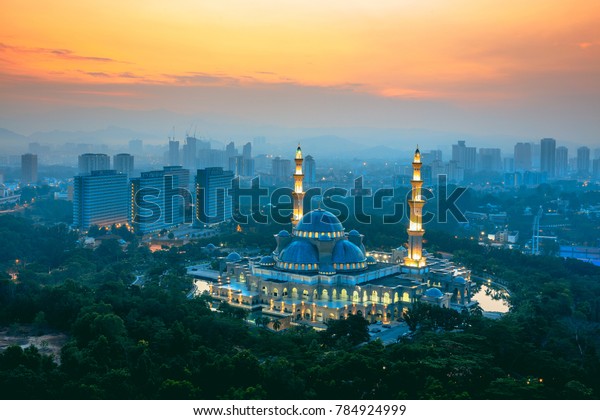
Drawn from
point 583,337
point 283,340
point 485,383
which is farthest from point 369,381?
point 583,337

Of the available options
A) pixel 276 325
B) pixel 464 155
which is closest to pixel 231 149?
pixel 464 155

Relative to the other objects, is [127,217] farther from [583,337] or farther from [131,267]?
[583,337]

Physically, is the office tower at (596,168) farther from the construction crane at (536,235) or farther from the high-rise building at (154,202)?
the high-rise building at (154,202)

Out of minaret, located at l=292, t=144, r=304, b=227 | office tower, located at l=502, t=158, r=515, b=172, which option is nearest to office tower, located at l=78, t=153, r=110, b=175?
minaret, located at l=292, t=144, r=304, b=227

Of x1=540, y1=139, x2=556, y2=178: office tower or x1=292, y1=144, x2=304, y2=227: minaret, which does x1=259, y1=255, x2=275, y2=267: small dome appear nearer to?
x1=292, y1=144, x2=304, y2=227: minaret

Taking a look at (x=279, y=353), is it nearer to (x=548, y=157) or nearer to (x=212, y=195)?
(x=212, y=195)

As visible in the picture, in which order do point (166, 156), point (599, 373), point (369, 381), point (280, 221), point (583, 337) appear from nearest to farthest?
point (369, 381)
point (599, 373)
point (583, 337)
point (280, 221)
point (166, 156)

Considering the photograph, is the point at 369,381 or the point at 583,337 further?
the point at 583,337

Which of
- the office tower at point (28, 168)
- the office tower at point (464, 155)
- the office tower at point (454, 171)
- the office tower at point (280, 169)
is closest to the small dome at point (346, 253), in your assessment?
the office tower at point (28, 168)
